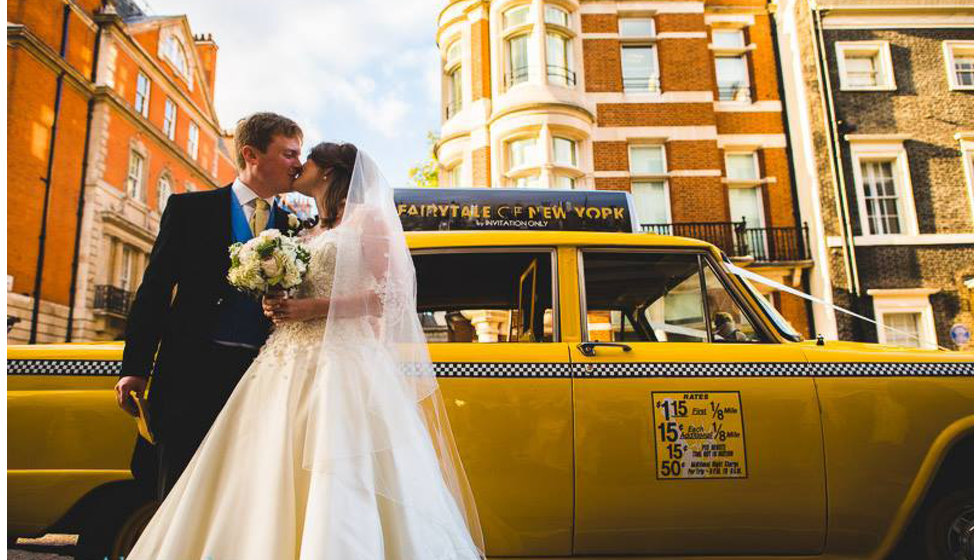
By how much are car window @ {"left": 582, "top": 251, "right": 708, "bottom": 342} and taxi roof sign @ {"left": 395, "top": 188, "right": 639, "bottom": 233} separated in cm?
107

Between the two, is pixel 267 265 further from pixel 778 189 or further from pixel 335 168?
pixel 778 189

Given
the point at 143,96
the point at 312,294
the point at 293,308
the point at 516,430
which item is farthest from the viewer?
the point at 143,96

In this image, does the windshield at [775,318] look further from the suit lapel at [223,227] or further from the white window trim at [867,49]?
the white window trim at [867,49]

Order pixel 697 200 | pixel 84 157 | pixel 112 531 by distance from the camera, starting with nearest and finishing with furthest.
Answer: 1. pixel 112 531
2. pixel 697 200
3. pixel 84 157

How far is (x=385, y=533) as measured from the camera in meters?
2.17

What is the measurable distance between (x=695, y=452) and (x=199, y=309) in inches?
95.2

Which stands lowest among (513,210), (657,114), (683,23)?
(513,210)

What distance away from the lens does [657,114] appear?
16438 mm

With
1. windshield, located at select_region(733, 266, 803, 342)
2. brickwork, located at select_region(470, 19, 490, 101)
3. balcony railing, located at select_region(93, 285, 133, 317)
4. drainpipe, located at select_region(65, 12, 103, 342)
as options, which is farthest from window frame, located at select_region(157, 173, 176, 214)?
windshield, located at select_region(733, 266, 803, 342)

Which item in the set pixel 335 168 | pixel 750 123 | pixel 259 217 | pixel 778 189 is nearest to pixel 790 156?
pixel 778 189

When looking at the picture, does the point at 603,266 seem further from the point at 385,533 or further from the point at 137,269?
Answer: the point at 137,269

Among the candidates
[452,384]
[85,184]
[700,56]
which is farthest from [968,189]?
[85,184]

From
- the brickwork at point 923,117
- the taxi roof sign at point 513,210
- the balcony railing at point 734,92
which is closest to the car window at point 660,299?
the taxi roof sign at point 513,210

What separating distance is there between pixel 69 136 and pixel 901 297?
2509cm
